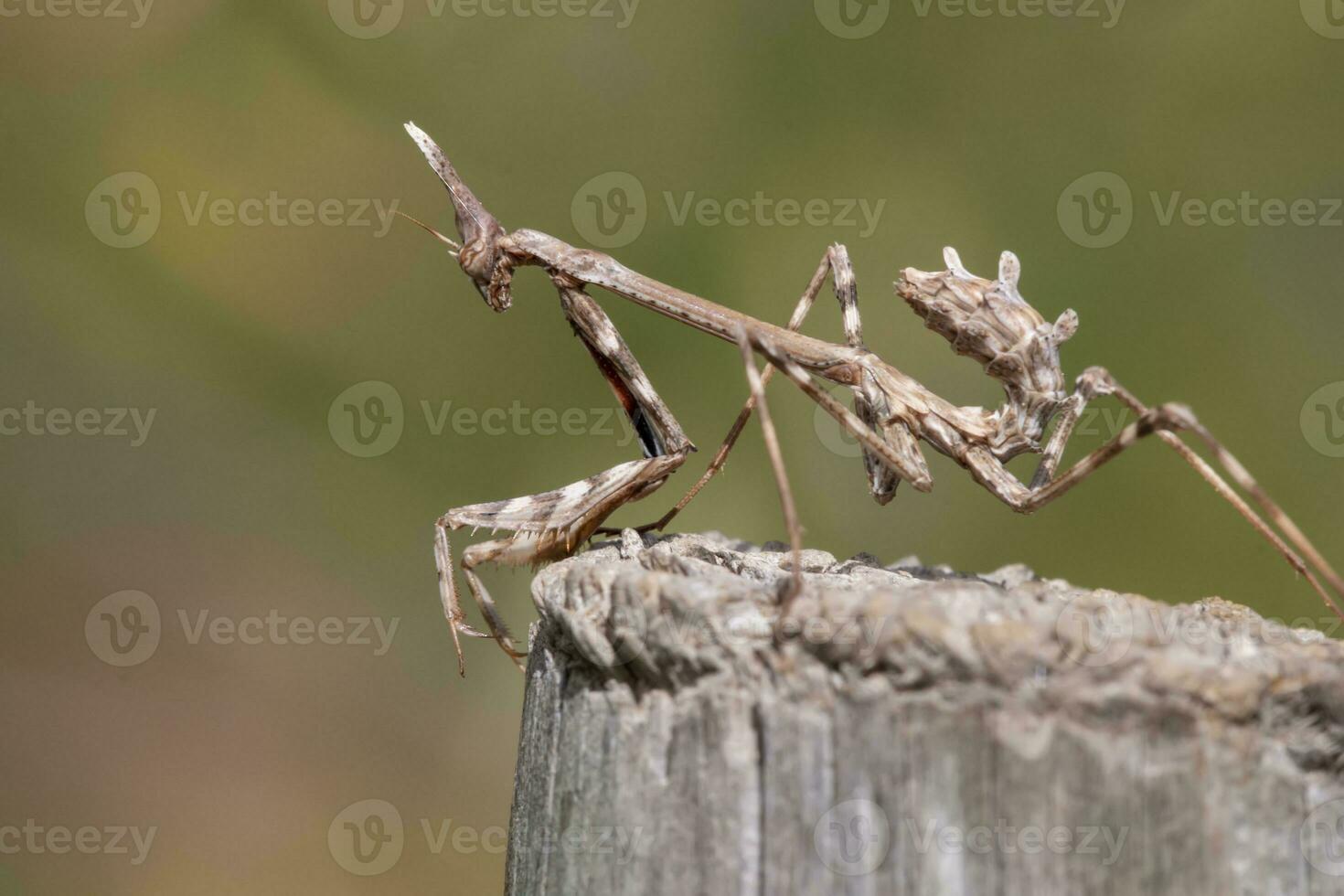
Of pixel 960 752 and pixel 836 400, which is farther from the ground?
pixel 836 400

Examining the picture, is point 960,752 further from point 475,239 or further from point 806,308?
point 475,239

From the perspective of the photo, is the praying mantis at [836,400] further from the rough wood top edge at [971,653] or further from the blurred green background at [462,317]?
the blurred green background at [462,317]

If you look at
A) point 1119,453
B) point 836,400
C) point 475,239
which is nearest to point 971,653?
point 1119,453

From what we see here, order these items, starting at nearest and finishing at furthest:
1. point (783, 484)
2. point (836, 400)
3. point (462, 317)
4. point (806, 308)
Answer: point (783, 484) → point (836, 400) → point (806, 308) → point (462, 317)

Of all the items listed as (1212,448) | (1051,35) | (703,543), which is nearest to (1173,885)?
(1212,448)

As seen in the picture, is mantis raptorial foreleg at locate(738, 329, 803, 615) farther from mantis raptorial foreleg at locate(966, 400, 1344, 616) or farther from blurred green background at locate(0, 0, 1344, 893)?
blurred green background at locate(0, 0, 1344, 893)

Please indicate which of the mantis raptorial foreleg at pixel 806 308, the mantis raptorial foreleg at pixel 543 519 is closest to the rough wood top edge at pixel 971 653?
the mantis raptorial foreleg at pixel 543 519

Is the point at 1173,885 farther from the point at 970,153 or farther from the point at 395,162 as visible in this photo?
the point at 395,162

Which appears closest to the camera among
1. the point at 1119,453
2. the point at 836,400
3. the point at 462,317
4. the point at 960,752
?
the point at 960,752
